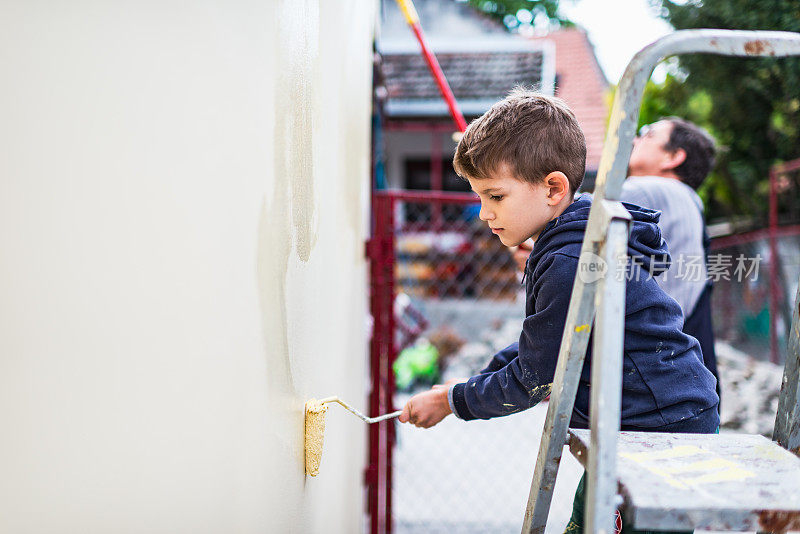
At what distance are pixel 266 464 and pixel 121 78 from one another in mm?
612

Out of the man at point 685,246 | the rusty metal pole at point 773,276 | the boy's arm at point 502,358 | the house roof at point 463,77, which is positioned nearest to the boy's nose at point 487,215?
the boy's arm at point 502,358

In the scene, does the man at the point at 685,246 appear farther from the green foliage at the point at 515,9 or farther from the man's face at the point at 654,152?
the green foliage at the point at 515,9

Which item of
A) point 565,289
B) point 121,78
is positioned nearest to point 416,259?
point 565,289

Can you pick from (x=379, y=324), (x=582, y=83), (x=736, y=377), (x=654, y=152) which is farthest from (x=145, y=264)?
(x=582, y=83)

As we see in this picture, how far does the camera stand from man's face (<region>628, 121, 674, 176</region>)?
9.16ft

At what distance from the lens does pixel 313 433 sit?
4.76 ft

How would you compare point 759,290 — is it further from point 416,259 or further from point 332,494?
point 332,494

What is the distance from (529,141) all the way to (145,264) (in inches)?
35.3

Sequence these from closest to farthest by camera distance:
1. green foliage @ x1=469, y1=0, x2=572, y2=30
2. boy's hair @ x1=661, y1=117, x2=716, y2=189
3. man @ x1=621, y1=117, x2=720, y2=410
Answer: man @ x1=621, y1=117, x2=720, y2=410
boy's hair @ x1=661, y1=117, x2=716, y2=189
green foliage @ x1=469, y1=0, x2=572, y2=30

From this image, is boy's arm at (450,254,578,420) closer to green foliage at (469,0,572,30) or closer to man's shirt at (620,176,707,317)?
man's shirt at (620,176,707,317)

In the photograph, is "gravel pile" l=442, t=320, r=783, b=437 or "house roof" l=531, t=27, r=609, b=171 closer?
"gravel pile" l=442, t=320, r=783, b=437

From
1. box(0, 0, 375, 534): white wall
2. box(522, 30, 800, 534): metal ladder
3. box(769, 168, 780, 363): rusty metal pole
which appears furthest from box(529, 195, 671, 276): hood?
box(769, 168, 780, 363): rusty metal pole

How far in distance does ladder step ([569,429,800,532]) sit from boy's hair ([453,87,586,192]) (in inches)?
21.6

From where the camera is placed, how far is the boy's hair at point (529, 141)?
150 cm
